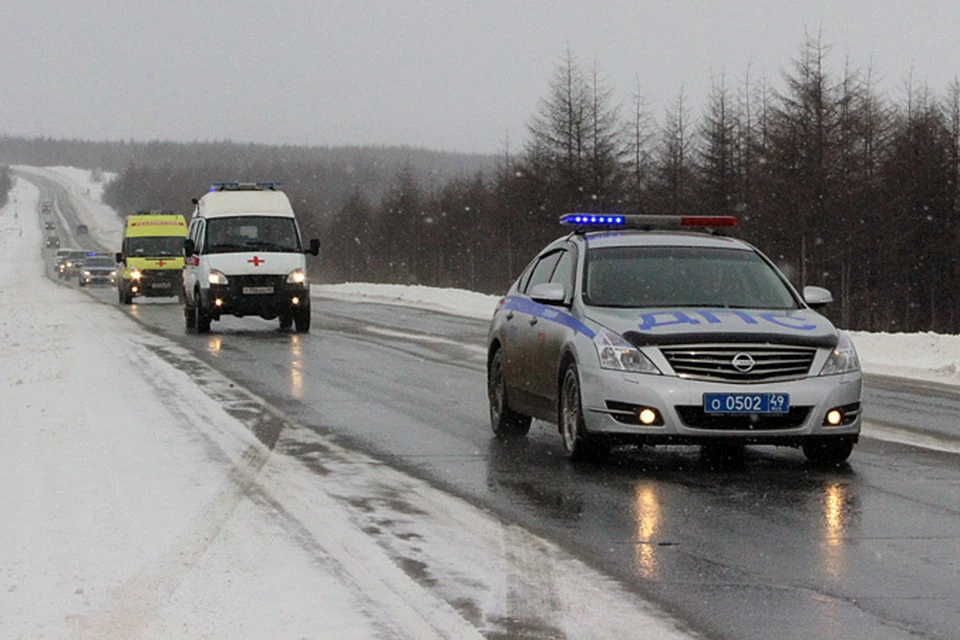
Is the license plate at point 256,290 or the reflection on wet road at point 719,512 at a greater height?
the license plate at point 256,290

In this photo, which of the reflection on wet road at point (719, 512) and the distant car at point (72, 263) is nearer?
the reflection on wet road at point (719, 512)

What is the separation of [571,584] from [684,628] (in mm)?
872

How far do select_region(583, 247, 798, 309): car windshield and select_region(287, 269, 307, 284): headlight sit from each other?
53.6 ft

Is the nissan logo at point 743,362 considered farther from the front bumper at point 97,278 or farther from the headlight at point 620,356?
the front bumper at point 97,278

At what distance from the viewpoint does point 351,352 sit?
2162 cm

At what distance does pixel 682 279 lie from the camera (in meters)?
10.7

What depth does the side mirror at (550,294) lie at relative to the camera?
10.5 meters

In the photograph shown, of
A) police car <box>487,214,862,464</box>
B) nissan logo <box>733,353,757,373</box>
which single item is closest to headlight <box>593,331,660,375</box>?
police car <box>487,214,862,464</box>

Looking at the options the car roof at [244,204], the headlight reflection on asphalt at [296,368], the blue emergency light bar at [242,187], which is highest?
the blue emergency light bar at [242,187]

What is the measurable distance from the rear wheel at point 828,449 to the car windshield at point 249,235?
1805 cm

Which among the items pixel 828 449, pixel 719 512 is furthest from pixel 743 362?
pixel 719 512

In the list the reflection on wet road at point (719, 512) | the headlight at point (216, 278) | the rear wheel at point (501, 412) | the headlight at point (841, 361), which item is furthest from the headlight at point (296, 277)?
the headlight at point (841, 361)

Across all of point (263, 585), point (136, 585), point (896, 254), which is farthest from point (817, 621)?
point (896, 254)

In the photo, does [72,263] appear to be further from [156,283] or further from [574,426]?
[574,426]
